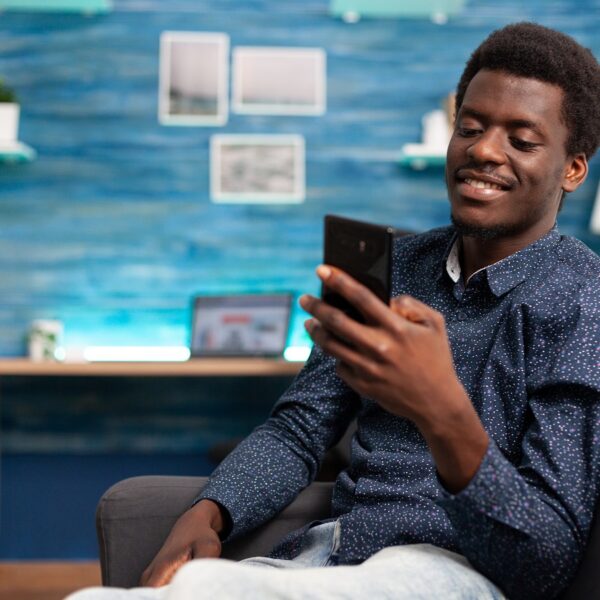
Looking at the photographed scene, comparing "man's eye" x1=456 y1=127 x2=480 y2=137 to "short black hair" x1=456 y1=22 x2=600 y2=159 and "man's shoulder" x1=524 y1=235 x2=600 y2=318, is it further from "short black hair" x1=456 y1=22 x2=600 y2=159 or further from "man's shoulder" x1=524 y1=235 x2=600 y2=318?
"man's shoulder" x1=524 y1=235 x2=600 y2=318

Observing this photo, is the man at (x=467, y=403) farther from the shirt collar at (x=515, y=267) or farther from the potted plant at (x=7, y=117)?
the potted plant at (x=7, y=117)

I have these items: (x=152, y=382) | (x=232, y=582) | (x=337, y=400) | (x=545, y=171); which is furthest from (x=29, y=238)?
(x=232, y=582)

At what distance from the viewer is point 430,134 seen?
9.77 ft

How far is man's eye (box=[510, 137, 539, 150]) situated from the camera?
1.29m

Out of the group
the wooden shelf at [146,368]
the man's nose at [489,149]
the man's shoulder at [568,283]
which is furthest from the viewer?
the wooden shelf at [146,368]

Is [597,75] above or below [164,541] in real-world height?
above

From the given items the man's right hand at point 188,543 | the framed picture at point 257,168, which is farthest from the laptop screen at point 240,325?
the man's right hand at point 188,543

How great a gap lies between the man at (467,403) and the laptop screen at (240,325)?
1.37 m

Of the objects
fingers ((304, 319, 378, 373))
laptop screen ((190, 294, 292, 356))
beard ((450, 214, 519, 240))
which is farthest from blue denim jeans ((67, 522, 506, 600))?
laptop screen ((190, 294, 292, 356))

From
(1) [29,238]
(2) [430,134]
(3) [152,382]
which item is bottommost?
(3) [152,382]

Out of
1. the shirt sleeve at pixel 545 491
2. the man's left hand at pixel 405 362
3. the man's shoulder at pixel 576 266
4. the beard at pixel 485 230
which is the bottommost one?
the shirt sleeve at pixel 545 491

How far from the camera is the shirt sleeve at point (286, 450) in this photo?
1360 mm

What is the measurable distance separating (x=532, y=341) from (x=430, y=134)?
189cm

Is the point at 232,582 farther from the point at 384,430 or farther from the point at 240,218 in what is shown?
the point at 240,218
